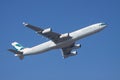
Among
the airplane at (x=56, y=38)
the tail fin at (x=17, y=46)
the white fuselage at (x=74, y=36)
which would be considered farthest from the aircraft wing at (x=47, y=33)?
the tail fin at (x=17, y=46)

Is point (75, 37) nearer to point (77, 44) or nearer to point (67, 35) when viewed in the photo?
point (67, 35)

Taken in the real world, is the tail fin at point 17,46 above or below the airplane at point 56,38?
above

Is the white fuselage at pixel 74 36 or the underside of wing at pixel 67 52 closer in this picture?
the white fuselage at pixel 74 36

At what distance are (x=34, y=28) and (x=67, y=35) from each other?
8.41 m

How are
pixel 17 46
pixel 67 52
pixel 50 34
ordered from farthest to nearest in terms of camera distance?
1. pixel 17 46
2. pixel 67 52
3. pixel 50 34

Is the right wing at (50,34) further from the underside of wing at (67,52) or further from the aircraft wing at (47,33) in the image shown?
the underside of wing at (67,52)

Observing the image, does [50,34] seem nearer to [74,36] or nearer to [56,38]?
[56,38]

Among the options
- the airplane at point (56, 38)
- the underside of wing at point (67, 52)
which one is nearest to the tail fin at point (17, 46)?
the airplane at point (56, 38)

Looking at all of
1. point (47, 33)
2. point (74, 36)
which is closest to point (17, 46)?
point (47, 33)

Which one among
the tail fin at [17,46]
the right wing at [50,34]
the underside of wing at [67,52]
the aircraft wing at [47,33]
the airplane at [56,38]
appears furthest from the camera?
the tail fin at [17,46]

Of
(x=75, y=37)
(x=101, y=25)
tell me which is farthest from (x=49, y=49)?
(x=101, y=25)

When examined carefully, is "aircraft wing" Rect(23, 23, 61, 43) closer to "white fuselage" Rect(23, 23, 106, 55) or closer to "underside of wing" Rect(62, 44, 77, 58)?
"white fuselage" Rect(23, 23, 106, 55)

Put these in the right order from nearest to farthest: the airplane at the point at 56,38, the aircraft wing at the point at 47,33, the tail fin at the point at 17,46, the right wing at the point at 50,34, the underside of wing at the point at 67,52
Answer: the aircraft wing at the point at 47,33
the right wing at the point at 50,34
the airplane at the point at 56,38
the underside of wing at the point at 67,52
the tail fin at the point at 17,46

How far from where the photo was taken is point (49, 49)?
88.4 metres
